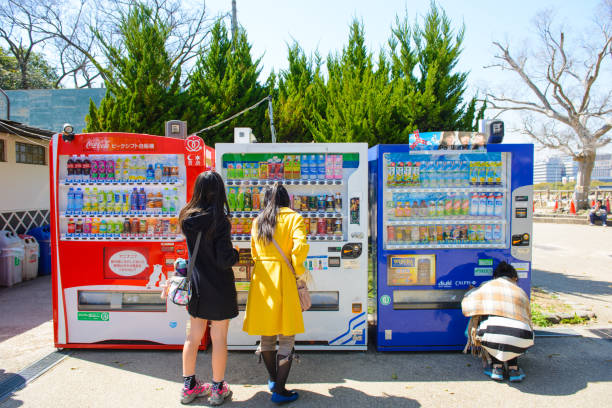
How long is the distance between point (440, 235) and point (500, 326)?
1185 millimetres

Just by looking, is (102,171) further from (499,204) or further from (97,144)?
(499,204)

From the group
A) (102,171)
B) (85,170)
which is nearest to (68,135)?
(85,170)

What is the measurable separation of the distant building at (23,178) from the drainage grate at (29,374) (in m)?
4.99

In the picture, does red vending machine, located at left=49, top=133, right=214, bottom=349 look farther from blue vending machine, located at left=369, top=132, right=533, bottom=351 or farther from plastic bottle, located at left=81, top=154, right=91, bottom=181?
blue vending machine, located at left=369, top=132, right=533, bottom=351

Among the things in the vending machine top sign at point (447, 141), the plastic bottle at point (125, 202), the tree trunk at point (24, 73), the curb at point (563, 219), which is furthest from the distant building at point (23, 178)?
the curb at point (563, 219)

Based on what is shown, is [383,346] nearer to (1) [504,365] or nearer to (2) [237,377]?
(1) [504,365]

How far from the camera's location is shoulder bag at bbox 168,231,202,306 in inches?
131

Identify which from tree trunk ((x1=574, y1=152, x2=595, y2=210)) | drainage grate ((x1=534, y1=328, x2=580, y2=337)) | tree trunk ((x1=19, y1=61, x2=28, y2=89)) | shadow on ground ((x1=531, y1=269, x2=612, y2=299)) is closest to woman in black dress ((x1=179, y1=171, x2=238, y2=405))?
drainage grate ((x1=534, y1=328, x2=580, y2=337))

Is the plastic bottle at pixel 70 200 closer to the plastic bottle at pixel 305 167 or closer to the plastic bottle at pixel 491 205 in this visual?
the plastic bottle at pixel 305 167

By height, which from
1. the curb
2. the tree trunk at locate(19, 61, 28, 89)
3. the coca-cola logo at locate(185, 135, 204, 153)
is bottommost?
the curb

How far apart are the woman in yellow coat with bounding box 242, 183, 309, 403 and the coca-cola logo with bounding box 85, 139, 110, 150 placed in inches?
87.4

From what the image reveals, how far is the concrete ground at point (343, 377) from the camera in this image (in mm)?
3471

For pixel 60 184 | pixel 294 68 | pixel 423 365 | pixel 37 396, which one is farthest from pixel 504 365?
pixel 294 68

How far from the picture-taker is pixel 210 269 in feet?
11.1
